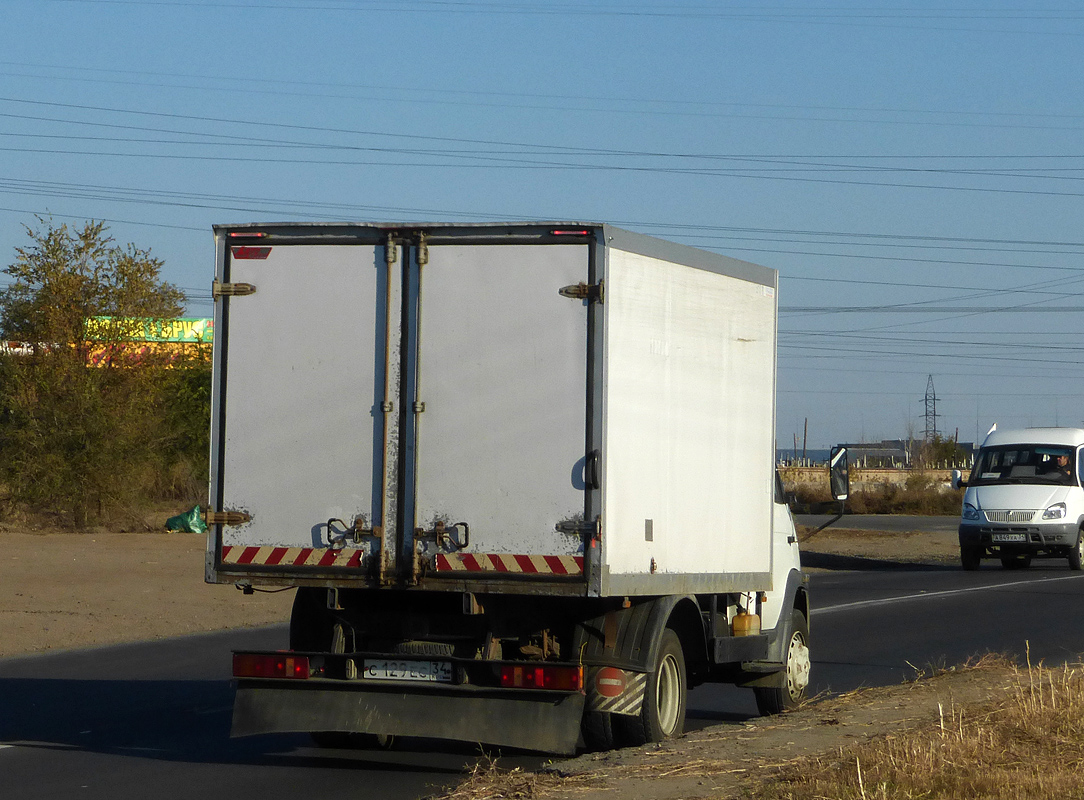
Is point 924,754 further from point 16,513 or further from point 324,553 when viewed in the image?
point 16,513

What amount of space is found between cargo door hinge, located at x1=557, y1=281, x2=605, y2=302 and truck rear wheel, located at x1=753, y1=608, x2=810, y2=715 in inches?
140

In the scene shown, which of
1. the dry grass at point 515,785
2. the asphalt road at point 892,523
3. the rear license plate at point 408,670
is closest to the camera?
the dry grass at point 515,785

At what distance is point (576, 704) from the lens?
7.64 meters

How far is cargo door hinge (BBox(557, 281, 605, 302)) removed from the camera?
759cm

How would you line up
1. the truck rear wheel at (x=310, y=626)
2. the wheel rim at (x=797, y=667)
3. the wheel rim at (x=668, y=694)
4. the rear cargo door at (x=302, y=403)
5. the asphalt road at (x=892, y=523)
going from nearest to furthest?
the rear cargo door at (x=302, y=403)
the wheel rim at (x=668, y=694)
the truck rear wheel at (x=310, y=626)
the wheel rim at (x=797, y=667)
the asphalt road at (x=892, y=523)

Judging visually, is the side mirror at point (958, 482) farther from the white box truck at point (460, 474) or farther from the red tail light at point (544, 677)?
the red tail light at point (544, 677)

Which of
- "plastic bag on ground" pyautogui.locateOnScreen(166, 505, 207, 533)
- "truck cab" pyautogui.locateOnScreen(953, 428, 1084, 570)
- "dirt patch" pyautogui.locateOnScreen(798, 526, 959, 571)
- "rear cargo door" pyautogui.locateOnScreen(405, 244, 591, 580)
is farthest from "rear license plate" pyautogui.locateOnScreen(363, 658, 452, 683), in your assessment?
"plastic bag on ground" pyautogui.locateOnScreen(166, 505, 207, 533)

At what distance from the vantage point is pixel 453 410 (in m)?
7.82

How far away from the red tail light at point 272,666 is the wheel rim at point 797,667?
3.73m

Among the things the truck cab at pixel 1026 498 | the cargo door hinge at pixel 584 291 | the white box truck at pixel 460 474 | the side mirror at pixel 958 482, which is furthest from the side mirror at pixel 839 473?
the side mirror at pixel 958 482

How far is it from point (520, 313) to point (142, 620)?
1172 cm

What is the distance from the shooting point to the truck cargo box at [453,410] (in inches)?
300

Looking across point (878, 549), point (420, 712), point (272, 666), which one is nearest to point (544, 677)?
point (420, 712)

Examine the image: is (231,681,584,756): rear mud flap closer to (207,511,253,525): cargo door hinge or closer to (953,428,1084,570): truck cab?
(207,511,253,525): cargo door hinge
